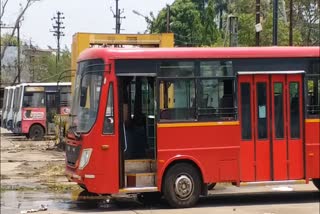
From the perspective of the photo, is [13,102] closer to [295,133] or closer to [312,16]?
[312,16]

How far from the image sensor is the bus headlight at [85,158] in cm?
1116

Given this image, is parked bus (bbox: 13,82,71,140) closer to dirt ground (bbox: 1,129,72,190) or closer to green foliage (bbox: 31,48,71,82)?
dirt ground (bbox: 1,129,72,190)

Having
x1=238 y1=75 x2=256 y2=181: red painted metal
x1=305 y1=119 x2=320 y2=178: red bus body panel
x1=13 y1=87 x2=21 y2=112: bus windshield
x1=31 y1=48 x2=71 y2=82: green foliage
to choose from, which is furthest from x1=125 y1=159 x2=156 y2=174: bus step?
x1=31 y1=48 x2=71 y2=82: green foliage

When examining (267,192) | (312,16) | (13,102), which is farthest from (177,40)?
(267,192)

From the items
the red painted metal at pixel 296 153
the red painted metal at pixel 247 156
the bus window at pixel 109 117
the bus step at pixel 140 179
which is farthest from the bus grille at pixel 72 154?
the red painted metal at pixel 296 153

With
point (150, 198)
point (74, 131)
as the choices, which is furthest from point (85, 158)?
point (150, 198)

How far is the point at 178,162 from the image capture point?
450 inches

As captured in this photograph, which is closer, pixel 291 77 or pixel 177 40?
pixel 291 77

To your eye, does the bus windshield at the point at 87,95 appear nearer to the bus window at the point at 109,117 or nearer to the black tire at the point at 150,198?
the bus window at the point at 109,117

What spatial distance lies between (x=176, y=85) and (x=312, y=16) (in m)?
31.5

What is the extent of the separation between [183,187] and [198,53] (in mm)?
2513

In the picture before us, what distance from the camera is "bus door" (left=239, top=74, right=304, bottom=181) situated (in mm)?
11719

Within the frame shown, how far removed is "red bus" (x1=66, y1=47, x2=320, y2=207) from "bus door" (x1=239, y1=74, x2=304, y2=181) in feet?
0.06

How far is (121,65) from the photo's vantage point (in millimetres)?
11328
